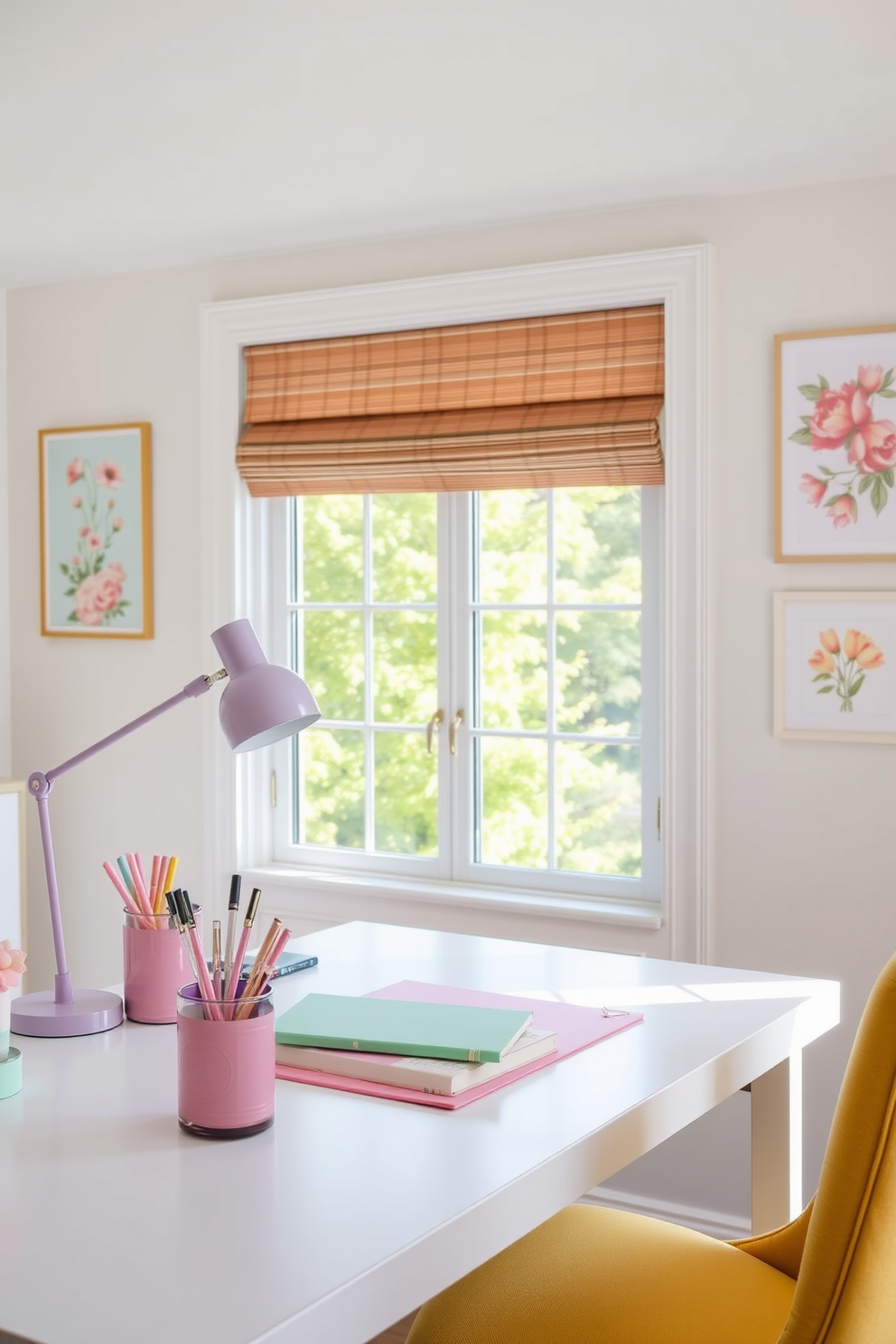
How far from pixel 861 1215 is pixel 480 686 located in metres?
2.31

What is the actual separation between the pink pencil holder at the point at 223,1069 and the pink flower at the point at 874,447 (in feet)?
6.46

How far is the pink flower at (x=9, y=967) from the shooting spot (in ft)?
4.63

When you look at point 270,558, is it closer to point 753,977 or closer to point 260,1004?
point 753,977

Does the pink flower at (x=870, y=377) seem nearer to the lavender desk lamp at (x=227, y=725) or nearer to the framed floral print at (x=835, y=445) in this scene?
the framed floral print at (x=835, y=445)

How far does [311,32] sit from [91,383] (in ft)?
6.31

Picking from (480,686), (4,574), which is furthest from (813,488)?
(4,574)

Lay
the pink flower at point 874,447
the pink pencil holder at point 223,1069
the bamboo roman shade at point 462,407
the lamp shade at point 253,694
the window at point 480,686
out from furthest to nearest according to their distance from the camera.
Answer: the window at point 480,686
the bamboo roman shade at point 462,407
the pink flower at point 874,447
the lamp shade at point 253,694
the pink pencil holder at point 223,1069

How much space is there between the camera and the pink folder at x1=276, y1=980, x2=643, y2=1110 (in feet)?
4.67

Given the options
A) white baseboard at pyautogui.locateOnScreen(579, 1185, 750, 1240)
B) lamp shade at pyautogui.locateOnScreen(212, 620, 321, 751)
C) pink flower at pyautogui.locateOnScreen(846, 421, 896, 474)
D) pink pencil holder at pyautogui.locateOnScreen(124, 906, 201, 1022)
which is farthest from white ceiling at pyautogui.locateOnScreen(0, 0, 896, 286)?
white baseboard at pyautogui.locateOnScreen(579, 1185, 750, 1240)

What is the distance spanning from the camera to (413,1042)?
1488 mm

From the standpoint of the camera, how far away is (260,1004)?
133 centimetres

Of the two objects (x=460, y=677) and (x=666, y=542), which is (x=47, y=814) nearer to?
(x=666, y=542)

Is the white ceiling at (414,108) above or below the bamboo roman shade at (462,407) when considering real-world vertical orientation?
above

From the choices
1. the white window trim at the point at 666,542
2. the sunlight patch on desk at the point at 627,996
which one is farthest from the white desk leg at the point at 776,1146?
the white window trim at the point at 666,542
